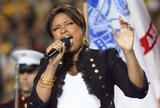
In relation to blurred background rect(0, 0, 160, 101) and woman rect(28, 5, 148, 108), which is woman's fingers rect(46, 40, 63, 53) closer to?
woman rect(28, 5, 148, 108)

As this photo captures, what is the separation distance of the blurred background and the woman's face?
12.1 ft

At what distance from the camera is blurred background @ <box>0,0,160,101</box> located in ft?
22.8

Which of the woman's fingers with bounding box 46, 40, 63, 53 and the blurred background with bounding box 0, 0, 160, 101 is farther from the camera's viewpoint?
the blurred background with bounding box 0, 0, 160, 101

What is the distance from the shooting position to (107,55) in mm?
3080

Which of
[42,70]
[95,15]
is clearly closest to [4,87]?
[95,15]

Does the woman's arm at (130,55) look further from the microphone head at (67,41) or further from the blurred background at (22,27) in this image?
the blurred background at (22,27)

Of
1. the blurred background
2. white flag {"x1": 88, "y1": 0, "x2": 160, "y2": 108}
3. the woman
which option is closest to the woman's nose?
the woman

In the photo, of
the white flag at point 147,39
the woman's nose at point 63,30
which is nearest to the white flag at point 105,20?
the white flag at point 147,39

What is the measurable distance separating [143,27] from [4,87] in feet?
11.6

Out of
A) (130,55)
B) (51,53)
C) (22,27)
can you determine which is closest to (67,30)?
(51,53)

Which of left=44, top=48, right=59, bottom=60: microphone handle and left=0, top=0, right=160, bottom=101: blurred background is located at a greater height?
left=44, top=48, right=59, bottom=60: microphone handle

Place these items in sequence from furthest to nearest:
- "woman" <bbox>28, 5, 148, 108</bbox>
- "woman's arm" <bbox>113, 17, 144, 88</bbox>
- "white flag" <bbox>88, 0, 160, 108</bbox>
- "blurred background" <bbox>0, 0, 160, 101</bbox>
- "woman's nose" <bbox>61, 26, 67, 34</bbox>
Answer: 1. "blurred background" <bbox>0, 0, 160, 101</bbox>
2. "white flag" <bbox>88, 0, 160, 108</bbox>
3. "woman's nose" <bbox>61, 26, 67, 34</bbox>
4. "woman" <bbox>28, 5, 148, 108</bbox>
5. "woman's arm" <bbox>113, 17, 144, 88</bbox>

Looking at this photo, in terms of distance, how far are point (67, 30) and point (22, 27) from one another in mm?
5283

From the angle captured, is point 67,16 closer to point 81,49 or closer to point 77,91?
point 81,49
